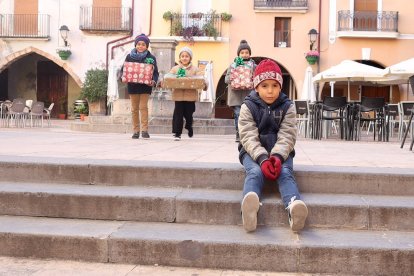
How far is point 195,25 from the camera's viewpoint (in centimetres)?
2336

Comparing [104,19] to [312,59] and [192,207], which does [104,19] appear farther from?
[192,207]

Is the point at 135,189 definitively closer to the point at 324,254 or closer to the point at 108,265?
the point at 108,265

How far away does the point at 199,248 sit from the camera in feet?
13.1

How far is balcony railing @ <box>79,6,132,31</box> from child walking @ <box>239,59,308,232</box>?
19.9 meters

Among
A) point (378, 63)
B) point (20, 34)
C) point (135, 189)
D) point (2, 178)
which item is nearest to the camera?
point (135, 189)

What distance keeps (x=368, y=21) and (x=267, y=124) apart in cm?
1939

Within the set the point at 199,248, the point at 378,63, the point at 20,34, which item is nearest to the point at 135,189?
the point at 199,248

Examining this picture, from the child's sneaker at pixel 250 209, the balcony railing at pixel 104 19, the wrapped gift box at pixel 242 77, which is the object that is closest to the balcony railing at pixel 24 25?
the balcony railing at pixel 104 19

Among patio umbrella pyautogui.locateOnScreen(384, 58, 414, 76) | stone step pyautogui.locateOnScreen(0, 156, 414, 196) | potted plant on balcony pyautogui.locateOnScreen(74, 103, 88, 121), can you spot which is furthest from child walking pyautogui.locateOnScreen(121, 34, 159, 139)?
potted plant on balcony pyautogui.locateOnScreen(74, 103, 88, 121)

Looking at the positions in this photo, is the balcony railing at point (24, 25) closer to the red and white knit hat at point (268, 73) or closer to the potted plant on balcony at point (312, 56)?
the potted plant on balcony at point (312, 56)

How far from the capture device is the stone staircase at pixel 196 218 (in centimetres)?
393

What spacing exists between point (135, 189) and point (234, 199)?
2.76 ft

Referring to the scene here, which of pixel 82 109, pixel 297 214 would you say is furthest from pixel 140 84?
pixel 82 109

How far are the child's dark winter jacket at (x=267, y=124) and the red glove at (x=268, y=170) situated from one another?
0.27m
